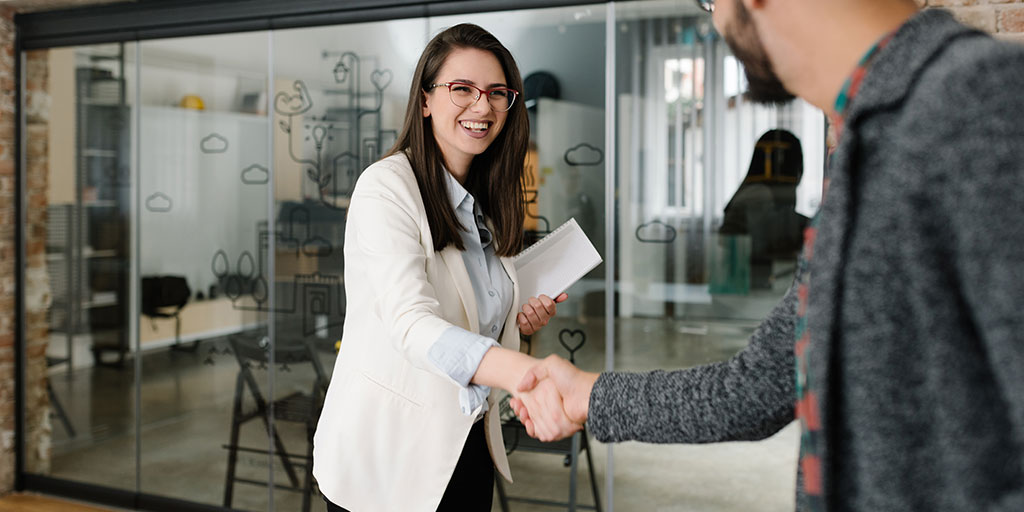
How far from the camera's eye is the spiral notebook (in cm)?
187

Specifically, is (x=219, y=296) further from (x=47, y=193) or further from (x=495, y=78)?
(x=495, y=78)

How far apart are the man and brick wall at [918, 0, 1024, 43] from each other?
1.80 m

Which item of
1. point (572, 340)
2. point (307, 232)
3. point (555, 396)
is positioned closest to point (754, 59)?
point (555, 396)

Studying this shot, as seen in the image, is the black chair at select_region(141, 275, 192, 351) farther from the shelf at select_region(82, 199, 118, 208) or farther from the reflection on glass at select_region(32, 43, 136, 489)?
the shelf at select_region(82, 199, 118, 208)

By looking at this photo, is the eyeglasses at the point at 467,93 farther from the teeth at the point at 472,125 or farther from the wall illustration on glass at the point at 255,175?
the wall illustration on glass at the point at 255,175

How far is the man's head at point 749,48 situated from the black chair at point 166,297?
122 inches

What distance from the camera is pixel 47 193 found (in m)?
3.73

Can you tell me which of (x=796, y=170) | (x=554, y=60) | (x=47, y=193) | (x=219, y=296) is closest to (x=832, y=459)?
(x=796, y=170)

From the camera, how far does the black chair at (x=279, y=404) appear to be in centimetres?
327

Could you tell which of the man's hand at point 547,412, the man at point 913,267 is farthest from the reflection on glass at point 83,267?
the man at point 913,267

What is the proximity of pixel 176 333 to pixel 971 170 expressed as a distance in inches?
138

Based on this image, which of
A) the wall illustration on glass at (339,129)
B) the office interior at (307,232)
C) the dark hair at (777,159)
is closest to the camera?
the dark hair at (777,159)

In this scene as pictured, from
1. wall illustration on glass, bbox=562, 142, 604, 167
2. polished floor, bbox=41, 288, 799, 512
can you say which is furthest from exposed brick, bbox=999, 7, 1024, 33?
wall illustration on glass, bbox=562, 142, 604, 167

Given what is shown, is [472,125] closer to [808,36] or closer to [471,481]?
[471,481]
